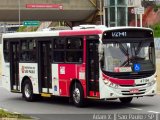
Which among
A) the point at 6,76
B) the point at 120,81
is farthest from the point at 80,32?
the point at 6,76

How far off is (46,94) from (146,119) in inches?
254

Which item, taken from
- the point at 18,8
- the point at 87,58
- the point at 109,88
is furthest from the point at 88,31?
the point at 18,8

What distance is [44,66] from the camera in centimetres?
1997

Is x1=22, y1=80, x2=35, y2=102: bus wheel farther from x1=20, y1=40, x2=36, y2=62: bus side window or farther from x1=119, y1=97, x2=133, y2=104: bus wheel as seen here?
x1=119, y1=97, x2=133, y2=104: bus wheel

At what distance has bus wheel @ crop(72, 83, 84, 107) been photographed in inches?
701

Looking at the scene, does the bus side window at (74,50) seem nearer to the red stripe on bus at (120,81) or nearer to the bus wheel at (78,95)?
the bus wheel at (78,95)

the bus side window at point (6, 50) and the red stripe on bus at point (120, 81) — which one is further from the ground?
the bus side window at point (6, 50)

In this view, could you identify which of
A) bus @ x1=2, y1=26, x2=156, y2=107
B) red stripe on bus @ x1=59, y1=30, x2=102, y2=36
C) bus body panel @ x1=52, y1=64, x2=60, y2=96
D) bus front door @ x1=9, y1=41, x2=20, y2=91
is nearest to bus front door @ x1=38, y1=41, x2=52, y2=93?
bus @ x1=2, y1=26, x2=156, y2=107

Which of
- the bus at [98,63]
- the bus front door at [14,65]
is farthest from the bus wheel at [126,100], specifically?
the bus front door at [14,65]

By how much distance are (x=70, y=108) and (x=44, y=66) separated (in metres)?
2.59

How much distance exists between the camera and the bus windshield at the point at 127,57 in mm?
17219

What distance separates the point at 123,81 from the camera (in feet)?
56.5

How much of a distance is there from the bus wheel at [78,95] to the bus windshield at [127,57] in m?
1.20

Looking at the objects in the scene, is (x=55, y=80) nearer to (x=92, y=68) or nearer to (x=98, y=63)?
(x=92, y=68)
